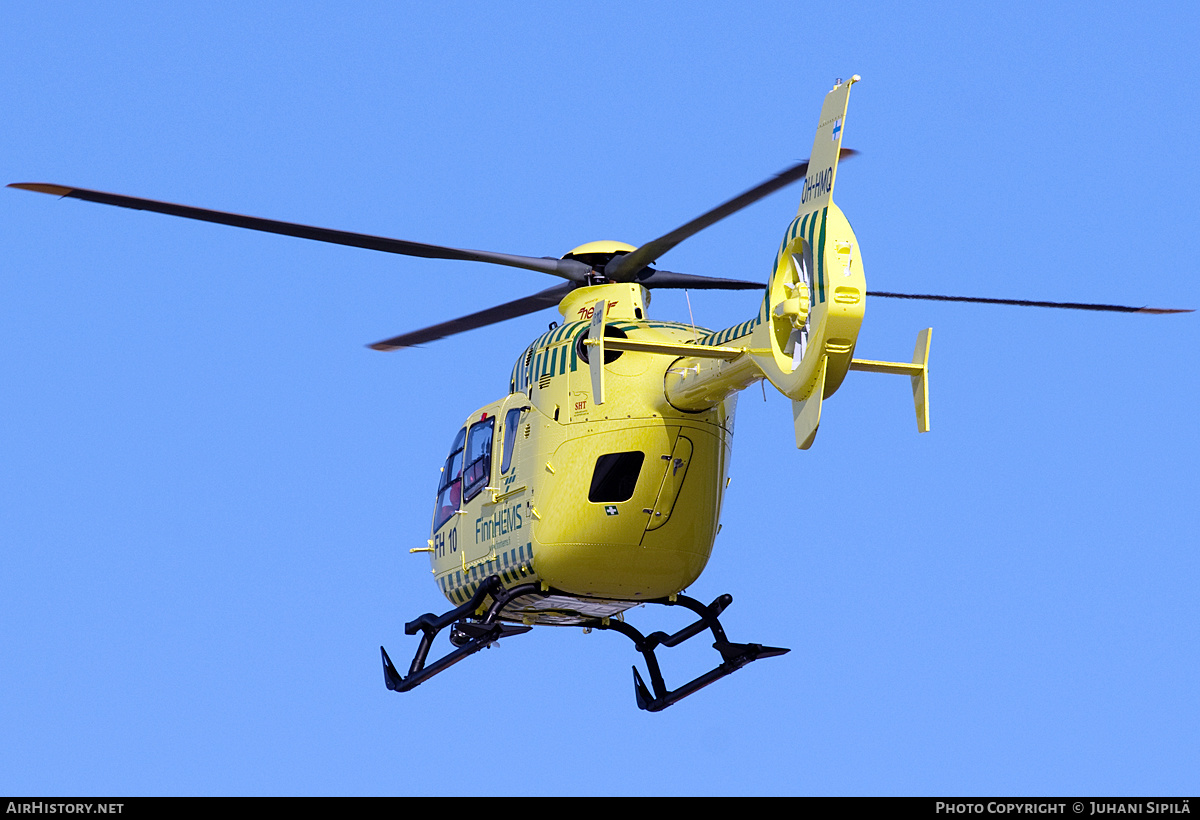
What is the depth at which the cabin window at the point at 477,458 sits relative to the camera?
23625 mm

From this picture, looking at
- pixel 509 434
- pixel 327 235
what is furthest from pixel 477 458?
pixel 327 235

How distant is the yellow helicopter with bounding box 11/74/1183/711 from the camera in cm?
1781

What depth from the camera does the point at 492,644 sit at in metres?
23.2

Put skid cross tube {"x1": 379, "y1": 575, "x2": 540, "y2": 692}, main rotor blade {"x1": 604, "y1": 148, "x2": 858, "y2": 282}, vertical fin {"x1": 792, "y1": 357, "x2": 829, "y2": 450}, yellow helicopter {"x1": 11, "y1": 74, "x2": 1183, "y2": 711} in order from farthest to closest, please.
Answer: skid cross tube {"x1": 379, "y1": 575, "x2": 540, "y2": 692} → main rotor blade {"x1": 604, "y1": 148, "x2": 858, "y2": 282} → yellow helicopter {"x1": 11, "y1": 74, "x2": 1183, "y2": 711} → vertical fin {"x1": 792, "y1": 357, "x2": 829, "y2": 450}

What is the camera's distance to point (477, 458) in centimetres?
2397

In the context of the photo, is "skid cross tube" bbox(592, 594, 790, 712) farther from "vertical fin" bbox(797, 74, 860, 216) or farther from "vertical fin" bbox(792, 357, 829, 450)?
"vertical fin" bbox(797, 74, 860, 216)

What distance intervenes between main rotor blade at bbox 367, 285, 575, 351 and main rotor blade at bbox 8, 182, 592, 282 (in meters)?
0.82

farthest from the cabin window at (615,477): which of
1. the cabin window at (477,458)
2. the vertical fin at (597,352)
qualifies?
the cabin window at (477,458)

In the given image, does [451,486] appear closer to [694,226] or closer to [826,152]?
[694,226]

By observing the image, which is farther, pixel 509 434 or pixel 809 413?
pixel 509 434

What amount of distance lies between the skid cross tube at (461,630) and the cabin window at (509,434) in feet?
5.14

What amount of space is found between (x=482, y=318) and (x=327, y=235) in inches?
168

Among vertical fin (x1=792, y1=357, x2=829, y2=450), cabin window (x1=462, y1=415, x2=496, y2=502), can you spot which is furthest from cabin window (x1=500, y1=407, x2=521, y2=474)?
vertical fin (x1=792, y1=357, x2=829, y2=450)
